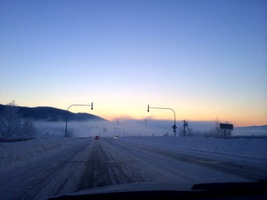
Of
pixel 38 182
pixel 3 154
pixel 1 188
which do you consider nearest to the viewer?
pixel 1 188

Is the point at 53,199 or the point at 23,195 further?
the point at 23,195

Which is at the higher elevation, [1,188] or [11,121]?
[11,121]

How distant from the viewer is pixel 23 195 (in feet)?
29.2

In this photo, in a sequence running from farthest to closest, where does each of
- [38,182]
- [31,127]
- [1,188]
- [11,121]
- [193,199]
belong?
[31,127], [11,121], [38,182], [1,188], [193,199]

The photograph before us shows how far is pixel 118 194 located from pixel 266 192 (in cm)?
184

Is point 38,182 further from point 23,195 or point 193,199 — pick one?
point 193,199

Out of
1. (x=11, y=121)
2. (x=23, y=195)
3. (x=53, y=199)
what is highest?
(x=11, y=121)

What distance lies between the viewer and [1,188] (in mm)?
10117

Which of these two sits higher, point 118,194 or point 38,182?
point 118,194

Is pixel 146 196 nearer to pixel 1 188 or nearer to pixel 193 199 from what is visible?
pixel 193 199

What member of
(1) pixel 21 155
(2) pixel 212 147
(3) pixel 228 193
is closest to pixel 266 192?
(3) pixel 228 193

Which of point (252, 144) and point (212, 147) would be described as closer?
point (252, 144)

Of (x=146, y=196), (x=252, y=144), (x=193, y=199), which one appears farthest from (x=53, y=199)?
(x=252, y=144)

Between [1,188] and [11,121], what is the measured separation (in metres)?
108
